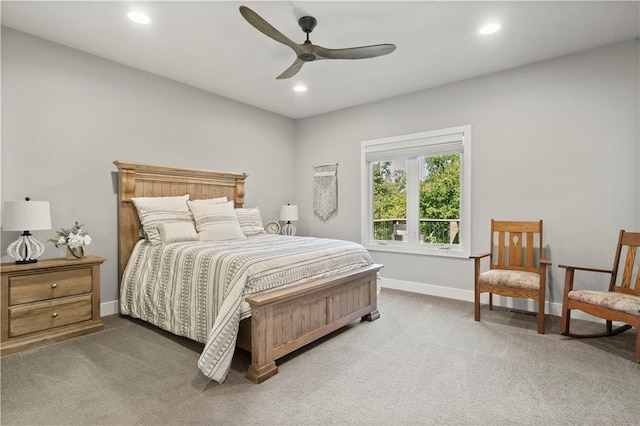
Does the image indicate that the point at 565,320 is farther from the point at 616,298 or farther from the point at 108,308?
the point at 108,308

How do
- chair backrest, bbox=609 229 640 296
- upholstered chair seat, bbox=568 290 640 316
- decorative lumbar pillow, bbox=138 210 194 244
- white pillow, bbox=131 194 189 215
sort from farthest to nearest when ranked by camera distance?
white pillow, bbox=131 194 189 215
decorative lumbar pillow, bbox=138 210 194 244
chair backrest, bbox=609 229 640 296
upholstered chair seat, bbox=568 290 640 316

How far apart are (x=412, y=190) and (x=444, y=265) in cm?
109

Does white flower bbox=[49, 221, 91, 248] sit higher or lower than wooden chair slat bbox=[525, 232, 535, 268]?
higher

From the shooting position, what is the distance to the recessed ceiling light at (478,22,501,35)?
2.82 metres

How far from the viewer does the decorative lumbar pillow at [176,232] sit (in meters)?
3.19

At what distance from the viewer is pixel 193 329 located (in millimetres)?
2541

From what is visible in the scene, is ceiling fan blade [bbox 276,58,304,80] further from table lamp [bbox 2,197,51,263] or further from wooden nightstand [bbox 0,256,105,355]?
wooden nightstand [bbox 0,256,105,355]

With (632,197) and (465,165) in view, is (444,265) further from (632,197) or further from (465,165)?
(632,197)

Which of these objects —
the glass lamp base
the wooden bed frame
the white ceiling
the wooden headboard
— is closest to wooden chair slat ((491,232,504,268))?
the wooden bed frame

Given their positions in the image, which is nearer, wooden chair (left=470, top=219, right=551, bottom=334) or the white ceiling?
the white ceiling

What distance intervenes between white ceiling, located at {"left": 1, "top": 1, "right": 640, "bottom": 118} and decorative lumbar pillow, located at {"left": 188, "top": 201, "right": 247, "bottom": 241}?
1.57 m

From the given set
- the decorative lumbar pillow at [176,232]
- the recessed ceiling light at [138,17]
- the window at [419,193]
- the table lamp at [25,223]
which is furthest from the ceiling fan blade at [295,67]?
the table lamp at [25,223]

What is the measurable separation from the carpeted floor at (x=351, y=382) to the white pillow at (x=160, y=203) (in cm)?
120

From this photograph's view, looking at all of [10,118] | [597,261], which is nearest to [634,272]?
[597,261]
